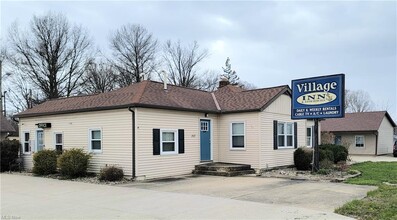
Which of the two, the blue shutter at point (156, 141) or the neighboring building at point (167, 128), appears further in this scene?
the blue shutter at point (156, 141)

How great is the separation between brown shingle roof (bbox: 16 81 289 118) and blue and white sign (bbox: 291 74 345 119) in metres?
1.84

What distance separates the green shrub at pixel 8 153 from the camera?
19484 millimetres

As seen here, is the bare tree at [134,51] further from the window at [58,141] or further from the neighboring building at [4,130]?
the window at [58,141]

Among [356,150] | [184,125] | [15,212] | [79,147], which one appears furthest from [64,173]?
[356,150]

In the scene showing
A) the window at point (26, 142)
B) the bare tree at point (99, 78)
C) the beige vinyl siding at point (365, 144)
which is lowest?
the beige vinyl siding at point (365, 144)

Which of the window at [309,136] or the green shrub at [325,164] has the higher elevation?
the window at [309,136]

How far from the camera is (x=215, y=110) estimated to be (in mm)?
18484

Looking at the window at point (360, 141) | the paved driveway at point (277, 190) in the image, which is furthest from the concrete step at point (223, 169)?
the window at point (360, 141)

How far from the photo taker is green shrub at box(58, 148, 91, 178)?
1524 centimetres

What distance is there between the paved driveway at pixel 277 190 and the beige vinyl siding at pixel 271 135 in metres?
3.50

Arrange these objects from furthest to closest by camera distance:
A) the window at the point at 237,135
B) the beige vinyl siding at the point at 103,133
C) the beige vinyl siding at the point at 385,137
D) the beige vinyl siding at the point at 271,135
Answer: the beige vinyl siding at the point at 385,137, the window at the point at 237,135, the beige vinyl siding at the point at 271,135, the beige vinyl siding at the point at 103,133

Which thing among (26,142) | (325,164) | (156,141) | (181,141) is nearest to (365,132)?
(325,164)

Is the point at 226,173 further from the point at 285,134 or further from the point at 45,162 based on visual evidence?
the point at 45,162

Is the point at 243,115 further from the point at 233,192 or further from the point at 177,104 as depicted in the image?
the point at 233,192
